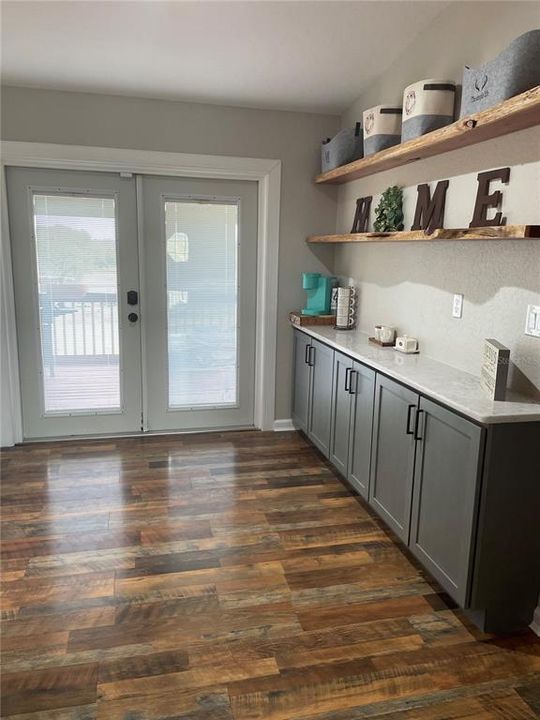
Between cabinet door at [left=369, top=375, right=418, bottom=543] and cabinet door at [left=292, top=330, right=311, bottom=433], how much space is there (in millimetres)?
1211

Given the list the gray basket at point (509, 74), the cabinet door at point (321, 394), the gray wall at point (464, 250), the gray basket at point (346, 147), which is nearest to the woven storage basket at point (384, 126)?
the gray wall at point (464, 250)

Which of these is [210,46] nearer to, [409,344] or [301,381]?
[409,344]

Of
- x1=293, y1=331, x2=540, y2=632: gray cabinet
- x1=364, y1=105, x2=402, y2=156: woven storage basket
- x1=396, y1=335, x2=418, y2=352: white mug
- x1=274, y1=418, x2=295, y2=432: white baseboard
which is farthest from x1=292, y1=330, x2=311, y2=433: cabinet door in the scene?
x1=364, y1=105, x2=402, y2=156: woven storage basket

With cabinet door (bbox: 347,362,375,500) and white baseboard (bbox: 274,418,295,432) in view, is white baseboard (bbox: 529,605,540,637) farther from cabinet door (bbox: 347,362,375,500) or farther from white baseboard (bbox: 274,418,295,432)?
white baseboard (bbox: 274,418,295,432)

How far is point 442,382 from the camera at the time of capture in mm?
2328

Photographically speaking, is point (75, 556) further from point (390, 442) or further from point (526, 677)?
point (526, 677)

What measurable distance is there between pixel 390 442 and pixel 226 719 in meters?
1.41

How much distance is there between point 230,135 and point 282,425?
7.74ft

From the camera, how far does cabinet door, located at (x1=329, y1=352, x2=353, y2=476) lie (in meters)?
3.14

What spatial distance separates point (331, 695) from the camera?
1.79 metres

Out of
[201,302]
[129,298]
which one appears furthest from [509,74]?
[129,298]

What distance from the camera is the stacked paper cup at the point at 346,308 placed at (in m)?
3.81

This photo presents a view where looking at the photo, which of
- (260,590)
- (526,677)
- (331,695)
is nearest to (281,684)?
(331,695)

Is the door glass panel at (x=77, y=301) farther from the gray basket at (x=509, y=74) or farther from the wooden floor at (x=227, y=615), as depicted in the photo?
the gray basket at (x=509, y=74)
